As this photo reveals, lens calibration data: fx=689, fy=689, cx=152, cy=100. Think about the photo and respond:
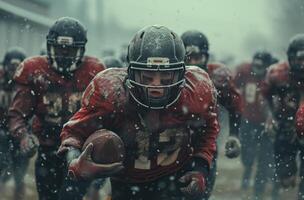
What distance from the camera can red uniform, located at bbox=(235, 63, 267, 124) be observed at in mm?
9375

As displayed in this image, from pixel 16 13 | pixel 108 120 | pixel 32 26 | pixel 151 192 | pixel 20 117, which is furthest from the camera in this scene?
pixel 32 26

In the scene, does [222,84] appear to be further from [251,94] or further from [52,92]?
[251,94]

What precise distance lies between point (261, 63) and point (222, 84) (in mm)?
3712

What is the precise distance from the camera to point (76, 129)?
379cm

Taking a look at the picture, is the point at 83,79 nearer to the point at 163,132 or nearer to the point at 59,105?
the point at 59,105

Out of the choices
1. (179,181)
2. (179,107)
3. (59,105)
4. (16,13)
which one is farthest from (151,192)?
(16,13)

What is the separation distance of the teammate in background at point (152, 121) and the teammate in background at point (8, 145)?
3379 mm

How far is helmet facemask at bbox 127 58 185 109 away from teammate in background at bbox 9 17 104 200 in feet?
6.42

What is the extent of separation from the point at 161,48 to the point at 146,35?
5.0 inches

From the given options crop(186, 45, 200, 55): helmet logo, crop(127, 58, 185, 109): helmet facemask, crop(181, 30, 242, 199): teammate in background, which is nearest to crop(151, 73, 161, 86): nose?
crop(127, 58, 185, 109): helmet facemask

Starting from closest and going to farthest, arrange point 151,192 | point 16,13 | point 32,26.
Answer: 1. point 151,192
2. point 16,13
3. point 32,26

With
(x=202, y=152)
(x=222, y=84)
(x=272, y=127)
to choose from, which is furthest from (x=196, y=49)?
(x=202, y=152)

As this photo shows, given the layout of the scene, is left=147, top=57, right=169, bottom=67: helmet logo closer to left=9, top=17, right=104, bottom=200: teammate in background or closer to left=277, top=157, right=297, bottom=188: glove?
left=9, top=17, right=104, bottom=200: teammate in background

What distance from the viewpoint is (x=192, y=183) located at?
382 cm
